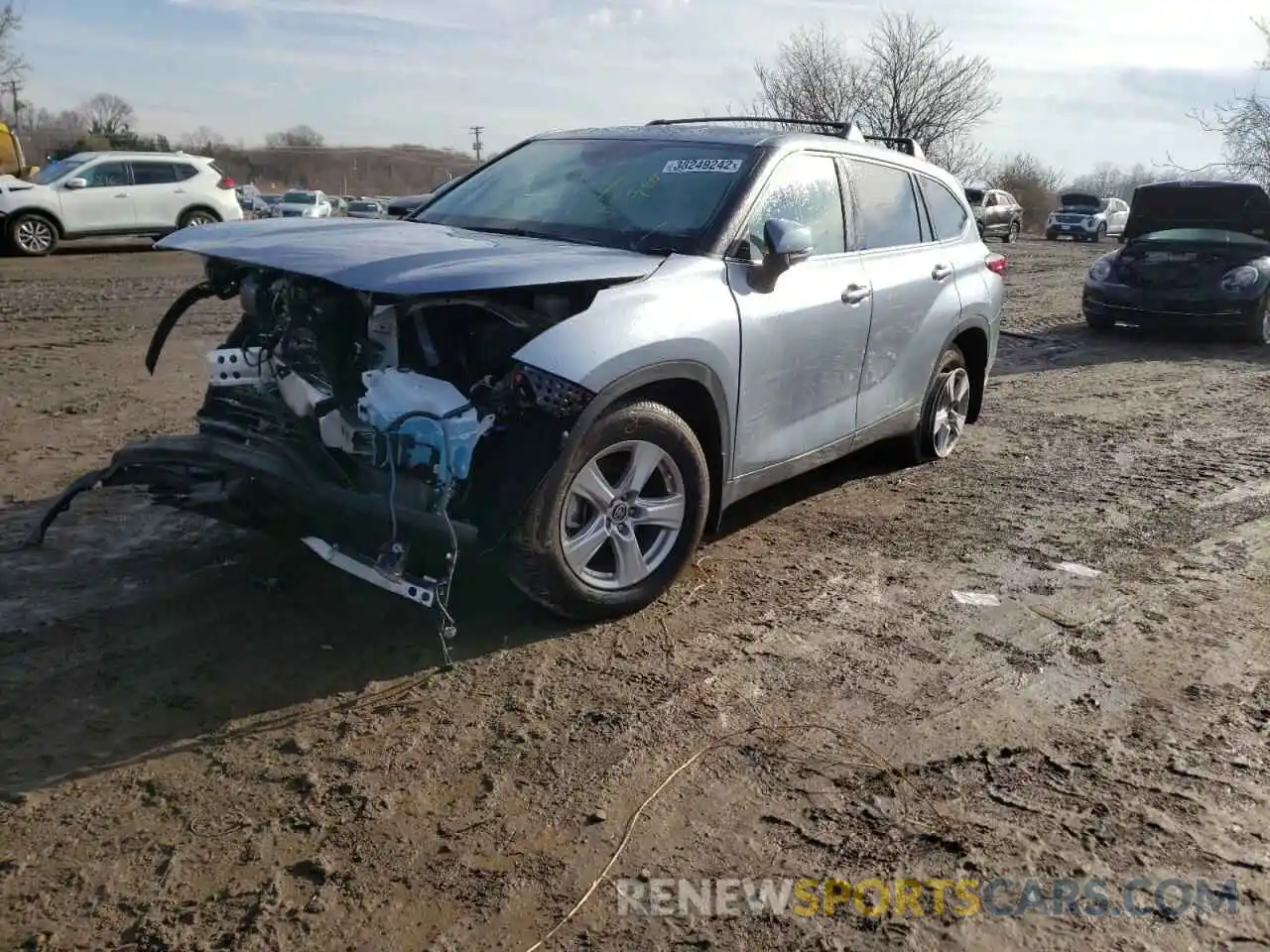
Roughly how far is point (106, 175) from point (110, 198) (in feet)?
1.60

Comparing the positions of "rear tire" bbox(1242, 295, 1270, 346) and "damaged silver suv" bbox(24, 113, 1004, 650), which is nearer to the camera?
"damaged silver suv" bbox(24, 113, 1004, 650)

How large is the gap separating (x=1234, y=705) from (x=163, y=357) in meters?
8.03

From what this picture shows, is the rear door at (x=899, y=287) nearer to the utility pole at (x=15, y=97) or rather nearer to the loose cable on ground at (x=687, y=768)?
the loose cable on ground at (x=687, y=768)

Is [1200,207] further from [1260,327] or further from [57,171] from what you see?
[57,171]

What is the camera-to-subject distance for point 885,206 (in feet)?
18.2

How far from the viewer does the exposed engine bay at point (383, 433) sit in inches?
138

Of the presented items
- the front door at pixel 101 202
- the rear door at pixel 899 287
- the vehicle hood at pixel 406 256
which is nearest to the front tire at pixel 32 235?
the front door at pixel 101 202

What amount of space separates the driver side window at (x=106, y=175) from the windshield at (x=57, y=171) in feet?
0.69

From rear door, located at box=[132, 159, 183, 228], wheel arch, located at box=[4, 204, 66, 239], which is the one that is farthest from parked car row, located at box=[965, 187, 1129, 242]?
wheel arch, located at box=[4, 204, 66, 239]

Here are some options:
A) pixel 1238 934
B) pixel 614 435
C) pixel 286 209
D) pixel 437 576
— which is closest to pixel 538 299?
pixel 614 435

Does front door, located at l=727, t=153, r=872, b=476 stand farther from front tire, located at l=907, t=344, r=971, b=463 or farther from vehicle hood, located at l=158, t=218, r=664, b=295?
front tire, located at l=907, t=344, r=971, b=463

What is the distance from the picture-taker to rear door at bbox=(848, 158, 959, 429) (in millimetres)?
5281

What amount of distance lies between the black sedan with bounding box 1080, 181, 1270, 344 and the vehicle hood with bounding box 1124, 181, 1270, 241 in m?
0.01

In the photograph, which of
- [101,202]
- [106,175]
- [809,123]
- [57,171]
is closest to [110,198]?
[101,202]
